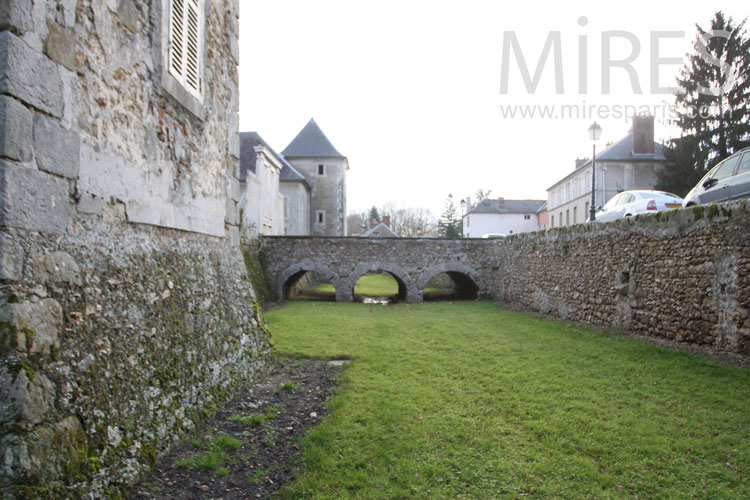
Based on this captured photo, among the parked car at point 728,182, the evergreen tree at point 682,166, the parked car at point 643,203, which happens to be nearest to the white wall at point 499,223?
the evergreen tree at point 682,166

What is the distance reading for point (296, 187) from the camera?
24906mm

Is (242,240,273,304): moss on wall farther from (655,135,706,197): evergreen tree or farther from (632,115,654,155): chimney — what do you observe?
(632,115,654,155): chimney

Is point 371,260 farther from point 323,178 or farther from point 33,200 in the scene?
point 33,200

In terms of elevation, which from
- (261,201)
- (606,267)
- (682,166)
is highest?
(682,166)

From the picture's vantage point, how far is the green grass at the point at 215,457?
3.10 meters

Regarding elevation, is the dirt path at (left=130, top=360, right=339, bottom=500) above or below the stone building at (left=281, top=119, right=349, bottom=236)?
below

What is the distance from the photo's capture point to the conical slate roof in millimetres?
29547

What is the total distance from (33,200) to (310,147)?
28.8 metres

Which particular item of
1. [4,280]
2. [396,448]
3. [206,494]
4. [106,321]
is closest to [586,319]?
[396,448]

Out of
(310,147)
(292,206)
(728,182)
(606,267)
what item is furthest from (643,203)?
(310,147)

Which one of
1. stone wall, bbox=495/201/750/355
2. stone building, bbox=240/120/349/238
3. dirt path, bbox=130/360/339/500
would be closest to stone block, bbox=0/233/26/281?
dirt path, bbox=130/360/339/500

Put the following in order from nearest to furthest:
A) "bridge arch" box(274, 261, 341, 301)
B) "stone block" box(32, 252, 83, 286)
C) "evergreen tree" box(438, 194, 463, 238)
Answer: "stone block" box(32, 252, 83, 286), "bridge arch" box(274, 261, 341, 301), "evergreen tree" box(438, 194, 463, 238)

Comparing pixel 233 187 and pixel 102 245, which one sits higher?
pixel 233 187

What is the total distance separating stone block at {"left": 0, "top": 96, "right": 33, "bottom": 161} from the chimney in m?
31.1
